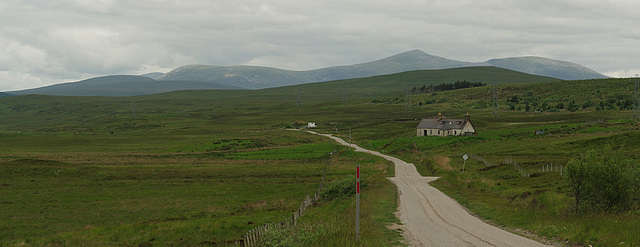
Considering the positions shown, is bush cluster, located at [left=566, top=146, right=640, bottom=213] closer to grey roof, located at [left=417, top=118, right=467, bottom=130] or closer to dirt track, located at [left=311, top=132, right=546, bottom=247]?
dirt track, located at [left=311, top=132, right=546, bottom=247]

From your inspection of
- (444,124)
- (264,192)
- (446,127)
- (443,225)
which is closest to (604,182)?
(443,225)

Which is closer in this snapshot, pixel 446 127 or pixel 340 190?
pixel 340 190

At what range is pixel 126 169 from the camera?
2913 inches

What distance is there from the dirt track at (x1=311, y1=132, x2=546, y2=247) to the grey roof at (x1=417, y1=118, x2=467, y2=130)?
2952 inches

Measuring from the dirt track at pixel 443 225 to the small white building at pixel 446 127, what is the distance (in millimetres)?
74528

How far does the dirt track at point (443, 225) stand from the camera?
2273 centimetres

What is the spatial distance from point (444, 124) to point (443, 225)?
9659cm

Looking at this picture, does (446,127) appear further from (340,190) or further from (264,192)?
(340,190)

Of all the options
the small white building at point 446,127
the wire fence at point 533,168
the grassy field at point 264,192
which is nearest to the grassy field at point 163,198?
the grassy field at point 264,192

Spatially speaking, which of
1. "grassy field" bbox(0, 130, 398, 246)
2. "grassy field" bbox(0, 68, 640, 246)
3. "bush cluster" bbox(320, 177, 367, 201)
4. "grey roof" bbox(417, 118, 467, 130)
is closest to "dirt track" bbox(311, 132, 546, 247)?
"grassy field" bbox(0, 68, 640, 246)

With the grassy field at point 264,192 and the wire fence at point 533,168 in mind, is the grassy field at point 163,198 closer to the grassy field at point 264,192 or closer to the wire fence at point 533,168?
the grassy field at point 264,192

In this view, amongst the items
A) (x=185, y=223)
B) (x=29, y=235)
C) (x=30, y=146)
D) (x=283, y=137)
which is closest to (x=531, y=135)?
(x=283, y=137)

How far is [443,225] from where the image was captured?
1077 inches

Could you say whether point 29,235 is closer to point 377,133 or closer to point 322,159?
point 322,159
